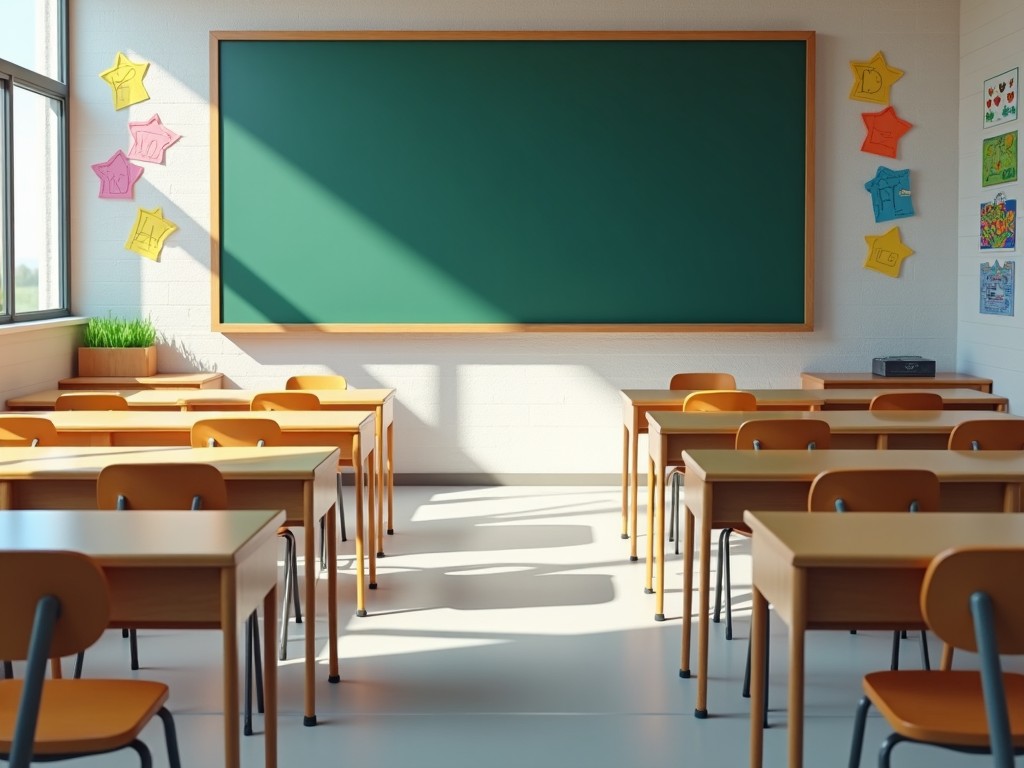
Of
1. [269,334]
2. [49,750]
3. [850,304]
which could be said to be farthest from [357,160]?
[49,750]

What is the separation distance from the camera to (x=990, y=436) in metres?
4.25

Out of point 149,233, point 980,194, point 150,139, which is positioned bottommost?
point 149,233

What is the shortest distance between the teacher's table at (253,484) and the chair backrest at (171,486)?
0.69ft

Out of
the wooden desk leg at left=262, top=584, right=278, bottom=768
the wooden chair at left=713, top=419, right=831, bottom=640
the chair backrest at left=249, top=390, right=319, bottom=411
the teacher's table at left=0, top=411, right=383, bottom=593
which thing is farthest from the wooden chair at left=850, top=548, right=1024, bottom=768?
the chair backrest at left=249, top=390, right=319, bottom=411

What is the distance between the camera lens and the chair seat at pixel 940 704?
2230 millimetres

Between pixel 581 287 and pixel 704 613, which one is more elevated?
pixel 581 287

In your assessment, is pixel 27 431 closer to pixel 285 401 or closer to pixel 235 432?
pixel 235 432

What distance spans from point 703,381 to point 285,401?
2292 mm

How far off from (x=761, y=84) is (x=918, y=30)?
104 cm

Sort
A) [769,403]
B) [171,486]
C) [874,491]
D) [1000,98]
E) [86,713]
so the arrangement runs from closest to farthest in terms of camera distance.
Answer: [86,713], [874,491], [171,486], [769,403], [1000,98]

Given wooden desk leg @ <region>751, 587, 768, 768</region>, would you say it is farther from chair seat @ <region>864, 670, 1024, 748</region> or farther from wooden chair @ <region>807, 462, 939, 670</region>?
wooden chair @ <region>807, 462, 939, 670</region>

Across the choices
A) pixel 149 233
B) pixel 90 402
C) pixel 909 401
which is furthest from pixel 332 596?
pixel 149 233

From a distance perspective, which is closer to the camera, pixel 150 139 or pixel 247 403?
pixel 247 403

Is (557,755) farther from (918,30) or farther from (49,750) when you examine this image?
(918,30)
